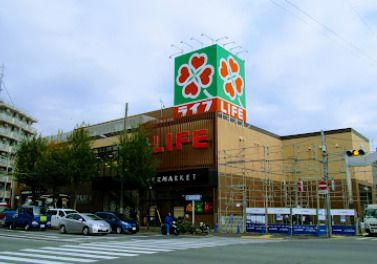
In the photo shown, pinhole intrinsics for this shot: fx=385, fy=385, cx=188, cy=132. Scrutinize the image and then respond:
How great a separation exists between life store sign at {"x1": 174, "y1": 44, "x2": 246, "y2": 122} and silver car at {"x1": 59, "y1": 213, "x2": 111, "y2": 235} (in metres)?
14.9

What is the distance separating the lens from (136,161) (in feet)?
99.0

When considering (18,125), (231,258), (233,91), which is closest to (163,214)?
(233,91)

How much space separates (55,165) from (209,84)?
15.4 meters

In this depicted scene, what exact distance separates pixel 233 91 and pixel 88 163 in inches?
590

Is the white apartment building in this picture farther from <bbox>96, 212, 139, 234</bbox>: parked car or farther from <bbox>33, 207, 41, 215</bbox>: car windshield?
<bbox>96, 212, 139, 234</bbox>: parked car

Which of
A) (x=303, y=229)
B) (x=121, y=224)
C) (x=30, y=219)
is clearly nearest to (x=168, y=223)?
(x=121, y=224)

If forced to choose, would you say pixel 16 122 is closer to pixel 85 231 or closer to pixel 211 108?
pixel 211 108

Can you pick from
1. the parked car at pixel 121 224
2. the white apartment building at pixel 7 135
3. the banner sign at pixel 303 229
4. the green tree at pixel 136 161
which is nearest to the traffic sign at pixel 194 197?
the green tree at pixel 136 161

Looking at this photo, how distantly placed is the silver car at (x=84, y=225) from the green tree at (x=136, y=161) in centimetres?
625

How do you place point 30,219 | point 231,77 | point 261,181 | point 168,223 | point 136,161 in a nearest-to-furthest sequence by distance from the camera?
1. point 168,223
2. point 30,219
3. point 136,161
4. point 261,181
5. point 231,77

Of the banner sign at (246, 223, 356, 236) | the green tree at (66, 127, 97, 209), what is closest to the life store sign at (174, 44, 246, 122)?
the green tree at (66, 127, 97, 209)

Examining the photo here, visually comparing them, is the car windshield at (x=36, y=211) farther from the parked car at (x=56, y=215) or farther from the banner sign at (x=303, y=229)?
the banner sign at (x=303, y=229)

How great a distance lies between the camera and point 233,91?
36.9 metres

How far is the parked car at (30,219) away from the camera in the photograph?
26578 mm
